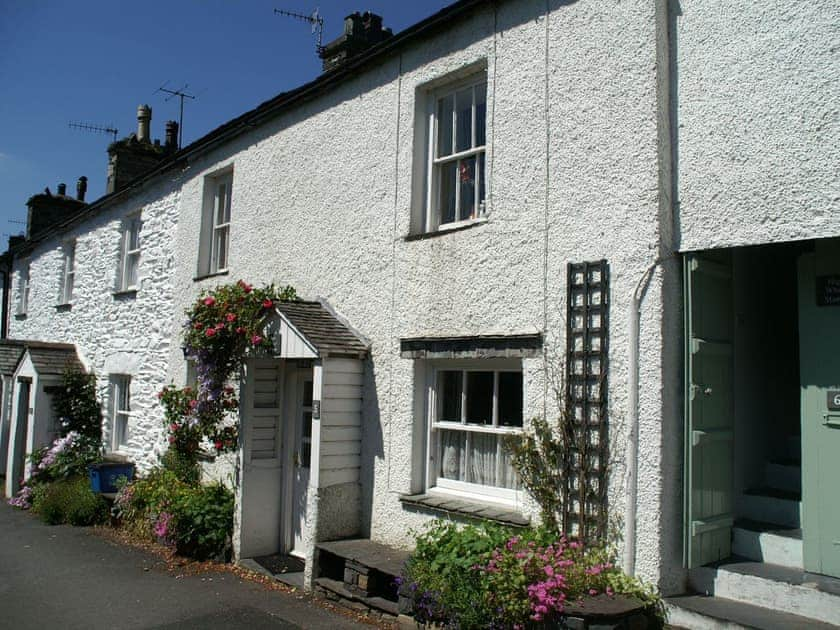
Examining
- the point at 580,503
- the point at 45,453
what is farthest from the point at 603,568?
the point at 45,453

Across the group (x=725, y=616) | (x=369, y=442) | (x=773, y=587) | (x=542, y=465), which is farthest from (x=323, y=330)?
(x=773, y=587)

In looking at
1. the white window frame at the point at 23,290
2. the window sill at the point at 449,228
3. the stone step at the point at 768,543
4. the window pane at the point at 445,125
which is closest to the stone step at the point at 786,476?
the stone step at the point at 768,543

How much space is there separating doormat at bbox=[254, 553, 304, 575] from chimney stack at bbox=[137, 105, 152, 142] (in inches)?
466

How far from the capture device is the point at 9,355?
15.8 m

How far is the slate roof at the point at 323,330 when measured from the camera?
748 centimetres

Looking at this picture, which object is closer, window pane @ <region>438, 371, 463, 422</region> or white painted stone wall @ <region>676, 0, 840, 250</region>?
white painted stone wall @ <region>676, 0, 840, 250</region>

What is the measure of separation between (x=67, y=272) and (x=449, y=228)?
12.5 m

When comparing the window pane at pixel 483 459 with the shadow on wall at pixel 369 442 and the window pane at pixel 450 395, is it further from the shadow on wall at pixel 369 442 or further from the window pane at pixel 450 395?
the shadow on wall at pixel 369 442

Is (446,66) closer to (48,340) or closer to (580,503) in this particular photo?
(580,503)

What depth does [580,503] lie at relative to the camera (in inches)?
219

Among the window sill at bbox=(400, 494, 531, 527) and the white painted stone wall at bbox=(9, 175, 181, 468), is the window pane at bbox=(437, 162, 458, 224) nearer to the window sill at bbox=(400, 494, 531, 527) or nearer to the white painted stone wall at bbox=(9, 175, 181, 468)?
the window sill at bbox=(400, 494, 531, 527)

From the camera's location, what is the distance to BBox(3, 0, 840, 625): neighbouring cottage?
519 centimetres

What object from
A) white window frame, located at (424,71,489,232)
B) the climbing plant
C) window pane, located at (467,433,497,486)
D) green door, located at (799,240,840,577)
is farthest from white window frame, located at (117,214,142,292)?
green door, located at (799,240,840,577)

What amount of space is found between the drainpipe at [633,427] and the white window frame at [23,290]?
59.1 ft
